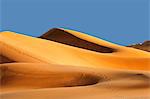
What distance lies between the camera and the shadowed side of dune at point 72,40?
32109 millimetres

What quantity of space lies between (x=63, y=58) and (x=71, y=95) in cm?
1383

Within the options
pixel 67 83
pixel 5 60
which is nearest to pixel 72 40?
pixel 5 60

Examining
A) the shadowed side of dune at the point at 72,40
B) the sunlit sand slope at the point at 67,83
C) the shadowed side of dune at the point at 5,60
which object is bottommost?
the sunlit sand slope at the point at 67,83

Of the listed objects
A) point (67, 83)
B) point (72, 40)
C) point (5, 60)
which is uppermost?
point (72, 40)

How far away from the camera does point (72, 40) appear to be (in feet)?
110

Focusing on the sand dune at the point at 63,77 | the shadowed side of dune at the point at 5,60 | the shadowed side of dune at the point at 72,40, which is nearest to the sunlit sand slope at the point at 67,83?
the sand dune at the point at 63,77

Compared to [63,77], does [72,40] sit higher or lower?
higher

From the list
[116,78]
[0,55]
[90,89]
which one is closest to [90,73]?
[116,78]

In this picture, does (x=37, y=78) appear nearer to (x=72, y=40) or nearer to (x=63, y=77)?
(x=63, y=77)

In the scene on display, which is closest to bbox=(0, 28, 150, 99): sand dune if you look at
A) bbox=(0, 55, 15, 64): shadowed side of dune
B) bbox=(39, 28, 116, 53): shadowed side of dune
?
bbox=(0, 55, 15, 64): shadowed side of dune

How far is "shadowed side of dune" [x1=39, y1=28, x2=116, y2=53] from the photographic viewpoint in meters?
32.1

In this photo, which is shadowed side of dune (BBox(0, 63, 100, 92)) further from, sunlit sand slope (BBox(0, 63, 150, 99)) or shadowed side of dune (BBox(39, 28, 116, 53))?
shadowed side of dune (BBox(39, 28, 116, 53))

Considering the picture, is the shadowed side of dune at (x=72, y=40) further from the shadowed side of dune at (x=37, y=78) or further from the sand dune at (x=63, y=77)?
the shadowed side of dune at (x=37, y=78)

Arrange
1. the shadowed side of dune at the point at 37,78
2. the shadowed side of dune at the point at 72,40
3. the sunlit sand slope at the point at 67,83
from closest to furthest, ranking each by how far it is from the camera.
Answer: the sunlit sand slope at the point at 67,83, the shadowed side of dune at the point at 37,78, the shadowed side of dune at the point at 72,40
